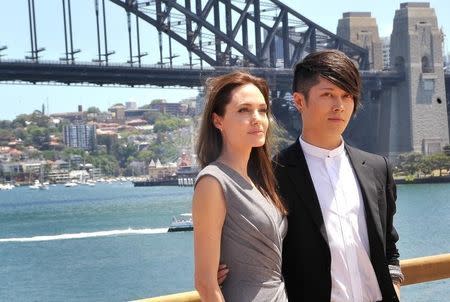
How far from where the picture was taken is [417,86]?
148 ft

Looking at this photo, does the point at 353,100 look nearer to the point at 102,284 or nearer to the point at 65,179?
the point at 102,284

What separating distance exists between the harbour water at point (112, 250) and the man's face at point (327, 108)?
688cm

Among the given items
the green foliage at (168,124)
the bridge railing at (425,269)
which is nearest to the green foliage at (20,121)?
the green foliage at (168,124)

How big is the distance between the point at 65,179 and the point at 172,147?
10.6 metres

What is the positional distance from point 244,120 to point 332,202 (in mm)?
224

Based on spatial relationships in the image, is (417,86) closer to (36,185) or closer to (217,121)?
(217,121)

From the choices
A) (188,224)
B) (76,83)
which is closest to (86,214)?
(76,83)

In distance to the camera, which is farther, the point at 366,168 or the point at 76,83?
the point at 76,83

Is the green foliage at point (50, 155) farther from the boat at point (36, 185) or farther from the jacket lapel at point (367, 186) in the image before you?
the jacket lapel at point (367, 186)

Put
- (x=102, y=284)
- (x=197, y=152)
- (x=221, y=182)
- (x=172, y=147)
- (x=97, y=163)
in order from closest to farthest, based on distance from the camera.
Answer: (x=221, y=182) < (x=197, y=152) < (x=102, y=284) < (x=172, y=147) < (x=97, y=163)

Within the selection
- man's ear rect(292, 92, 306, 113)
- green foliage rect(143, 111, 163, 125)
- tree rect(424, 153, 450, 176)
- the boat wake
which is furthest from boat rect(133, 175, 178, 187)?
man's ear rect(292, 92, 306, 113)

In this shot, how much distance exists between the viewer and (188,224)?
27.5m

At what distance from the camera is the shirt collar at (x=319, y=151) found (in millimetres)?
2143

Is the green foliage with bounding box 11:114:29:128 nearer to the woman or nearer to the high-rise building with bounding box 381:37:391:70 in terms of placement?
the high-rise building with bounding box 381:37:391:70
